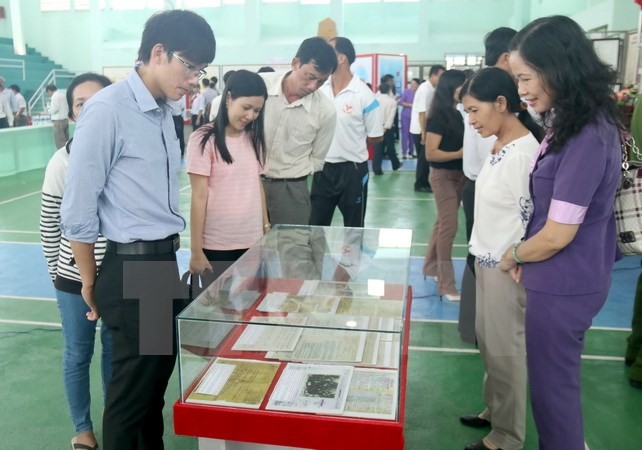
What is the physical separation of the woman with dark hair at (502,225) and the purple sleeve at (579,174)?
0.35 meters

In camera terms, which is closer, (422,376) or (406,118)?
(422,376)

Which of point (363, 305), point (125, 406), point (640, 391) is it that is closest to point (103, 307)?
point (125, 406)

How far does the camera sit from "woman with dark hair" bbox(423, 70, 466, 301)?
3842mm

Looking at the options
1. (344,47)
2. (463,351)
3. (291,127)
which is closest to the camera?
(291,127)

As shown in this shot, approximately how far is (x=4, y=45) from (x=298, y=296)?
852 inches

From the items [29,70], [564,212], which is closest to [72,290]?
[564,212]

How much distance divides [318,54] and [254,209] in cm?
86

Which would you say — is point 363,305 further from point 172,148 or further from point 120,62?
point 120,62

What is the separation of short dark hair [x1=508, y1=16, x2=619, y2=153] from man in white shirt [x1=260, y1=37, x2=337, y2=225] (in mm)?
1434

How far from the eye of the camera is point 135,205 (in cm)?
182

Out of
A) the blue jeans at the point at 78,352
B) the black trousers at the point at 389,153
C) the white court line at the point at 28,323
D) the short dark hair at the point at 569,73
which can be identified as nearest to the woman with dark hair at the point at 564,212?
the short dark hair at the point at 569,73

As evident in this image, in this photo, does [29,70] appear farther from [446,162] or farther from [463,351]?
[463,351]

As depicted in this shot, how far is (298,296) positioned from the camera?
192 cm

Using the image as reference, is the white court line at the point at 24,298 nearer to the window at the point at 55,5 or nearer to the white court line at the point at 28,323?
the white court line at the point at 28,323
